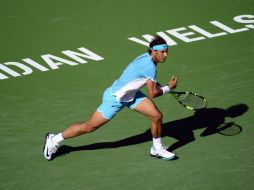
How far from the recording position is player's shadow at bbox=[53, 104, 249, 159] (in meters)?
11.2

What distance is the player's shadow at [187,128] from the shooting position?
1118cm

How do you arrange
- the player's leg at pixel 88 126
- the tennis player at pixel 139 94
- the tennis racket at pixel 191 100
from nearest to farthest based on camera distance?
the tennis player at pixel 139 94 < the player's leg at pixel 88 126 < the tennis racket at pixel 191 100

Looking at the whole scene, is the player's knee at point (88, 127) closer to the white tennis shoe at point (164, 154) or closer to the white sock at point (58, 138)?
the white sock at point (58, 138)

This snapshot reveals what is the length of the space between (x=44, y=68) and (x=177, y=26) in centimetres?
348

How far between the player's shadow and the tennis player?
1.97ft

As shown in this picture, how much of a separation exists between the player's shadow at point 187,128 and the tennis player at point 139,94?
0.60 meters

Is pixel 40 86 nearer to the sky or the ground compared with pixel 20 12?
nearer to the ground

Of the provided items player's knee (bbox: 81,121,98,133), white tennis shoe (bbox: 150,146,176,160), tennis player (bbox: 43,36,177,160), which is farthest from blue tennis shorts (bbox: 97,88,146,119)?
white tennis shoe (bbox: 150,146,176,160)

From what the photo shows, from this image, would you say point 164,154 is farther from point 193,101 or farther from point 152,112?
point 193,101

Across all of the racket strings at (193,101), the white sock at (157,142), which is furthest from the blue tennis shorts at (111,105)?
the racket strings at (193,101)

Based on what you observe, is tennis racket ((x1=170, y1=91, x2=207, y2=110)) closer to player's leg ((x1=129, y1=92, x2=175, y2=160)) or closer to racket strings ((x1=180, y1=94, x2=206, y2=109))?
racket strings ((x1=180, y1=94, x2=206, y2=109))

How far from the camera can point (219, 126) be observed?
11.6 metres

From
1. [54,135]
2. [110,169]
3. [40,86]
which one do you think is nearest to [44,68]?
[40,86]

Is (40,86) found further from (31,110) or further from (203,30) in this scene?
(203,30)
